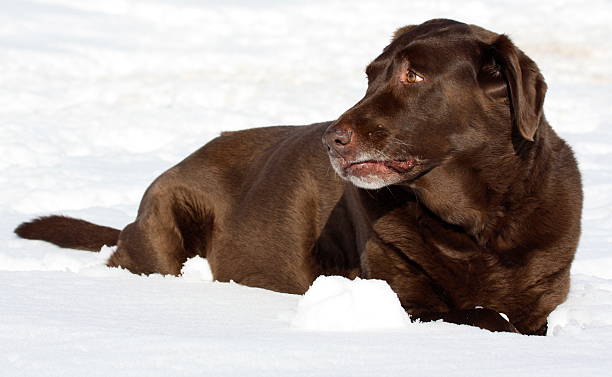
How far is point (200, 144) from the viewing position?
9.16 m

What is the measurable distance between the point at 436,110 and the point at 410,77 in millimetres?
160

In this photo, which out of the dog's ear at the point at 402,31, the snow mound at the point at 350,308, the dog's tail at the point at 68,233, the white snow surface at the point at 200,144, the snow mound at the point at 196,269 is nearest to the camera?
the white snow surface at the point at 200,144

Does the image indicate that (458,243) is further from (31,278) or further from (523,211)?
(31,278)

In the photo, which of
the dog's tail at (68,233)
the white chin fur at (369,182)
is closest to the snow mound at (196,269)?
the dog's tail at (68,233)

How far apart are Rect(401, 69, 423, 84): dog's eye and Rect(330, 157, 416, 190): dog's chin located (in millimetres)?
298

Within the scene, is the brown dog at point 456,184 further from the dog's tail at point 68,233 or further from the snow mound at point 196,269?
the dog's tail at point 68,233

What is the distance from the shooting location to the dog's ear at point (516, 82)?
3.59 metres

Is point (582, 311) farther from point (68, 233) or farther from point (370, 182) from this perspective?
point (68, 233)

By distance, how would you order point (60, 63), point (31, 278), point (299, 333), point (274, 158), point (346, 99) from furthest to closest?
point (60, 63) → point (346, 99) → point (274, 158) → point (31, 278) → point (299, 333)

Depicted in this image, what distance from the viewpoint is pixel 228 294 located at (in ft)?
13.3

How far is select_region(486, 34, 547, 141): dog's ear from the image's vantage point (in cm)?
359

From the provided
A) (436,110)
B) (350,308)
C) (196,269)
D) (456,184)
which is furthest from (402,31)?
(196,269)

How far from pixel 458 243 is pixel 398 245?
9.1 inches

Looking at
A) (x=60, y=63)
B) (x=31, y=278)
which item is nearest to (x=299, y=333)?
(x=31, y=278)
